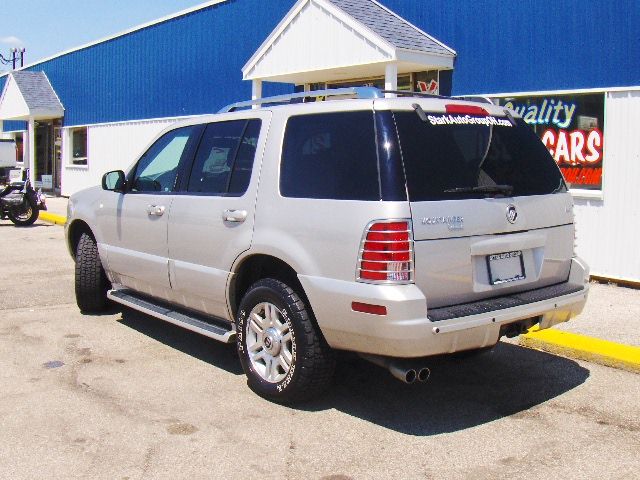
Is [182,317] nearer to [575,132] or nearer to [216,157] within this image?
[216,157]

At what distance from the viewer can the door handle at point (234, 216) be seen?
4984mm

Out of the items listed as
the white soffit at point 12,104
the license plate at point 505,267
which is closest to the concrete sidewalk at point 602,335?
the license plate at point 505,267

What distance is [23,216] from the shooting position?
16.4 m

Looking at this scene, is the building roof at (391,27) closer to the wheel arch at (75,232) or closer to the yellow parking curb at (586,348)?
the wheel arch at (75,232)

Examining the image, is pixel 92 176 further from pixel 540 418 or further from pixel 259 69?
pixel 540 418

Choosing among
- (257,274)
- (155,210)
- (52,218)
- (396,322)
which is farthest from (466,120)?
(52,218)

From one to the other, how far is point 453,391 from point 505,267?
3.63 ft

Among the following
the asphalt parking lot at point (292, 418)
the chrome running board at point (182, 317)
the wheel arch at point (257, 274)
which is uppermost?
the wheel arch at point (257, 274)

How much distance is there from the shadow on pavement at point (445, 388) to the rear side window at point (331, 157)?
3.86ft

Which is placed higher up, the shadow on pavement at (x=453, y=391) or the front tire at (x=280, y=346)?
the front tire at (x=280, y=346)

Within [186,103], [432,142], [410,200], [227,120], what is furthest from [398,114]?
[186,103]

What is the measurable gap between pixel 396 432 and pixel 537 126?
701cm

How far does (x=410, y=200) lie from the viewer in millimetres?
4160

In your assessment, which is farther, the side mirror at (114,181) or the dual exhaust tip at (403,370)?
the side mirror at (114,181)
